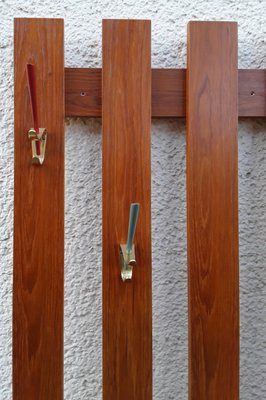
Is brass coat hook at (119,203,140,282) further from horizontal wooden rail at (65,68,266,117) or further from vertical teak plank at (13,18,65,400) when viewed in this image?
horizontal wooden rail at (65,68,266,117)

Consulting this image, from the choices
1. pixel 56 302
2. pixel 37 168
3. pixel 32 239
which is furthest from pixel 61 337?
pixel 37 168

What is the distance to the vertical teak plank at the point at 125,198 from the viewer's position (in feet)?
2.12

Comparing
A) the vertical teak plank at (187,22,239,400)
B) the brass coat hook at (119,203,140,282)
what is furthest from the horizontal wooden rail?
the brass coat hook at (119,203,140,282)

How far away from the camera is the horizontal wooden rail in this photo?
66 cm

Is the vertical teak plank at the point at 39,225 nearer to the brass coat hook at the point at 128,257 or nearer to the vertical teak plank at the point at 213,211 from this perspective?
the brass coat hook at the point at 128,257

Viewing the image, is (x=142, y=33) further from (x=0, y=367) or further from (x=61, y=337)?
(x=0, y=367)

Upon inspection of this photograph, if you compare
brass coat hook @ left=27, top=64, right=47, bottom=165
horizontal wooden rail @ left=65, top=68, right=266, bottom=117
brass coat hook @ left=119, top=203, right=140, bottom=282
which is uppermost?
horizontal wooden rail @ left=65, top=68, right=266, bottom=117

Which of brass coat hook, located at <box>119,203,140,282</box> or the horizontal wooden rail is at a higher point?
the horizontal wooden rail

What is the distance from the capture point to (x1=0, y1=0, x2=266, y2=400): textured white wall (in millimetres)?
697

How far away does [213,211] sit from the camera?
0.66 metres

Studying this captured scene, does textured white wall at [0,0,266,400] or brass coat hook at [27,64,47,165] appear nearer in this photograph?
brass coat hook at [27,64,47,165]

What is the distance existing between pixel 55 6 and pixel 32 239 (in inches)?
15.8

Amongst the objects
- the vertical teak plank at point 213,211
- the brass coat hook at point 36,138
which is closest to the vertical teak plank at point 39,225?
the brass coat hook at point 36,138

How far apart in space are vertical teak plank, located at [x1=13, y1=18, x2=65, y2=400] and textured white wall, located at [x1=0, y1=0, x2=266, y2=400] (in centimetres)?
6
